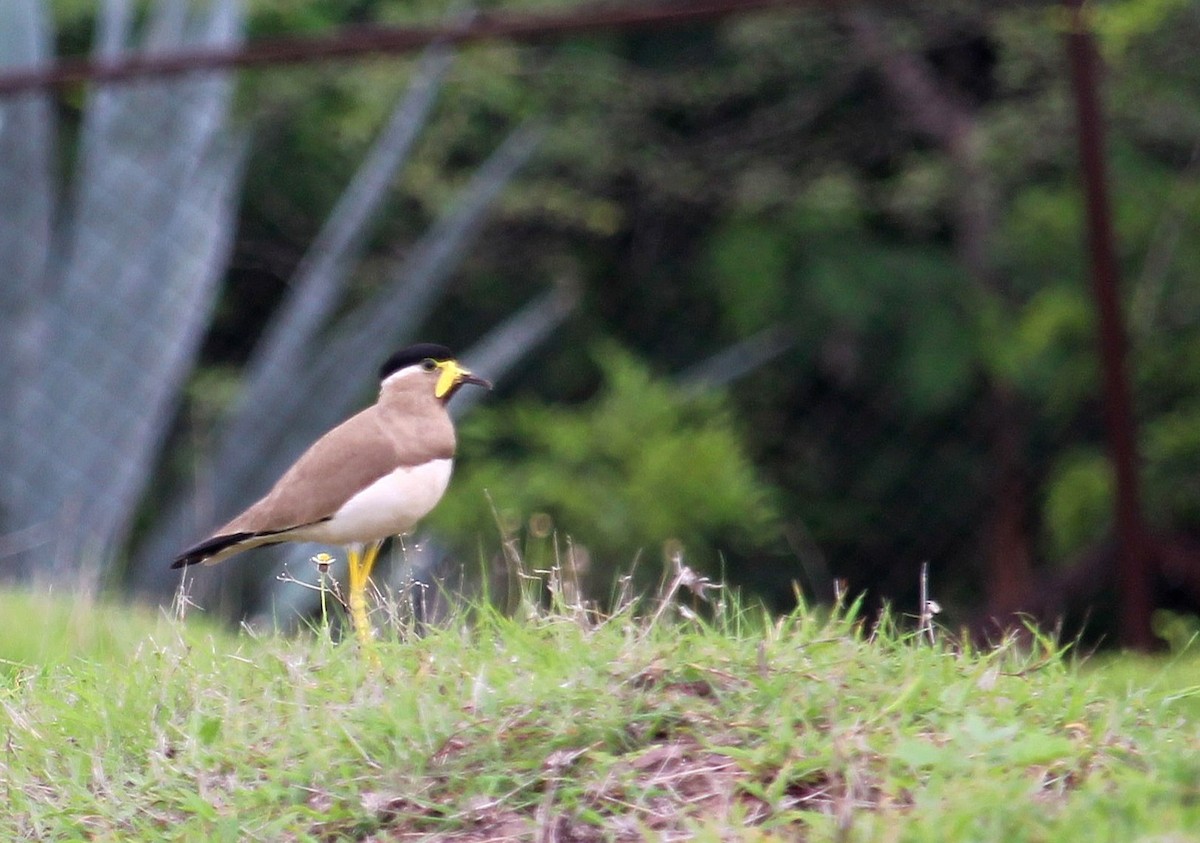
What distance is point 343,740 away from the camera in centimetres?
296

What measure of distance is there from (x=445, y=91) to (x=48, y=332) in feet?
13.2

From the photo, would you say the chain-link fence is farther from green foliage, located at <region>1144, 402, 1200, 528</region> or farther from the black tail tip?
the black tail tip

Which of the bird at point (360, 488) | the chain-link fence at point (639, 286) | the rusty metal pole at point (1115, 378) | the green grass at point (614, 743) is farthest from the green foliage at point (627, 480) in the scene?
the green grass at point (614, 743)

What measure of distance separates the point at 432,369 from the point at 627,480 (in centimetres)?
602

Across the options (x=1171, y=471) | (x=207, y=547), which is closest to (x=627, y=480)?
(x=1171, y=471)

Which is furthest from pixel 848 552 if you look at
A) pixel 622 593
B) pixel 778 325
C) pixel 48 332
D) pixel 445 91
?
pixel 622 593

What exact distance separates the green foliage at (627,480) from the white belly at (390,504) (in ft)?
16.6

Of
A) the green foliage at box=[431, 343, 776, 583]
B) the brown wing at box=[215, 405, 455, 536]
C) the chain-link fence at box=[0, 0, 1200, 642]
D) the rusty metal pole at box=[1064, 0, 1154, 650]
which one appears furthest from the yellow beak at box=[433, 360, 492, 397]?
the green foliage at box=[431, 343, 776, 583]

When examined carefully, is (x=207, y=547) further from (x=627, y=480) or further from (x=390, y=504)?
(x=627, y=480)

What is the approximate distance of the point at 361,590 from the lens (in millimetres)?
3791

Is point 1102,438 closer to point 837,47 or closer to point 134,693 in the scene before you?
point 837,47

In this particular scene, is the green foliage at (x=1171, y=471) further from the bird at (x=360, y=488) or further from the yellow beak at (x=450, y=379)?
the bird at (x=360, y=488)

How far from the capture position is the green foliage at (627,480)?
Result: 9516mm

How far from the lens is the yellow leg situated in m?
3.47
